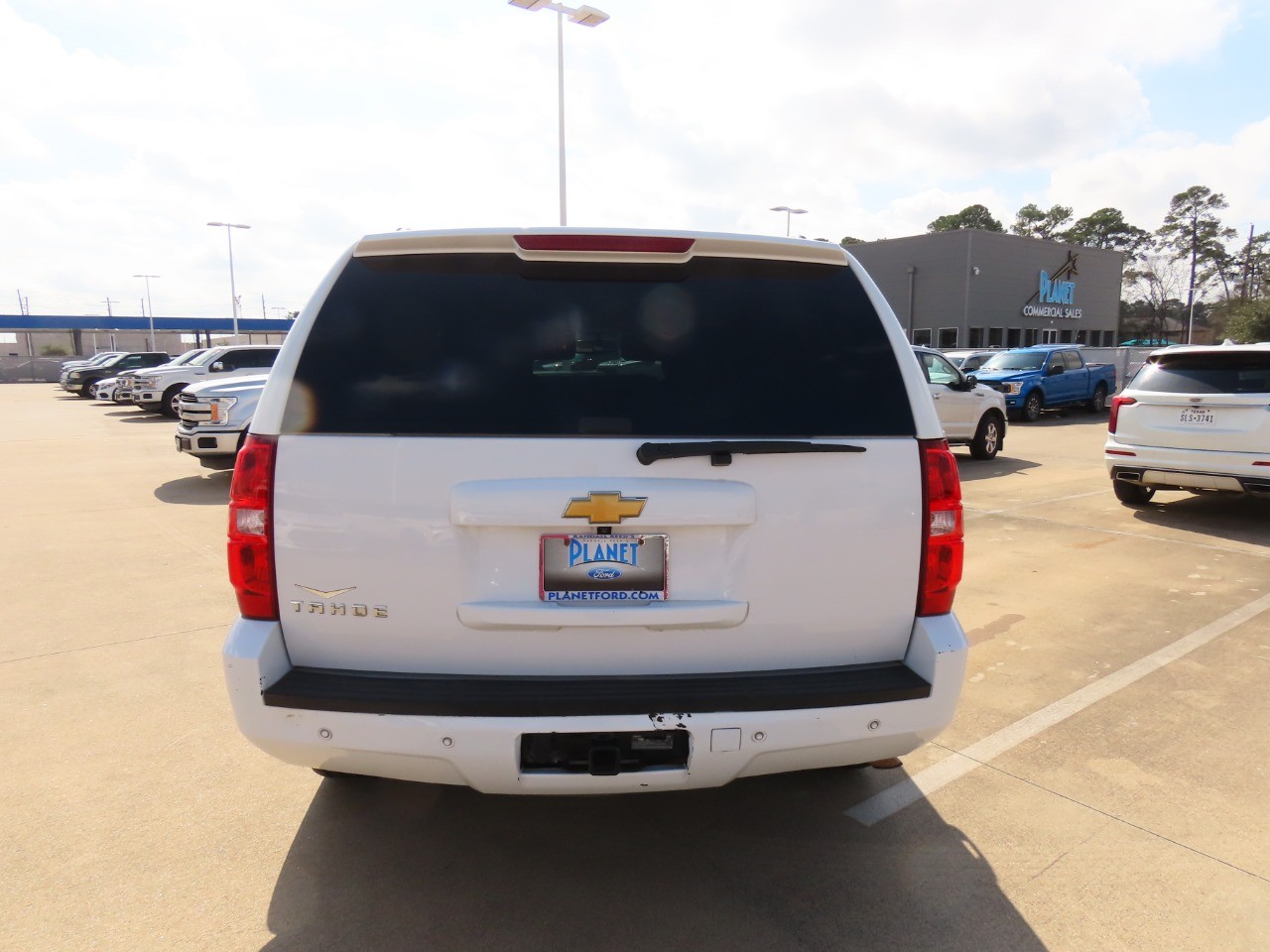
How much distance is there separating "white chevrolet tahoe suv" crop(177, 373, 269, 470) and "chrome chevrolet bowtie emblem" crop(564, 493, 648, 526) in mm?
9163

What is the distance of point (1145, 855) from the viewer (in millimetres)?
2770

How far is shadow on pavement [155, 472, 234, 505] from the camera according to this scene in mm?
9453

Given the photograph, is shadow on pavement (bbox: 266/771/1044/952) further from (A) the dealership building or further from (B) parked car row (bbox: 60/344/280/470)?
(A) the dealership building

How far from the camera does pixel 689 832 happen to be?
291cm

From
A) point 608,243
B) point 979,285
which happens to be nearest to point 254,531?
point 608,243

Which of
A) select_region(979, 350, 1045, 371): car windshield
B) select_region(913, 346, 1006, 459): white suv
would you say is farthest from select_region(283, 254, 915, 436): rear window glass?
select_region(979, 350, 1045, 371): car windshield

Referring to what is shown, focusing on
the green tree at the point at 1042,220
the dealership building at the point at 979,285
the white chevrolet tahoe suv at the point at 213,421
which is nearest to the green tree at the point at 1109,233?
the green tree at the point at 1042,220

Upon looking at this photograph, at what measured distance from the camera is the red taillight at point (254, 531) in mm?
2297

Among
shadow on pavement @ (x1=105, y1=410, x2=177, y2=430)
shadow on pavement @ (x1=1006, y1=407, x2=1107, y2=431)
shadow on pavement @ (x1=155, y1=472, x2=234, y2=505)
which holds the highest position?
shadow on pavement @ (x1=105, y1=410, x2=177, y2=430)

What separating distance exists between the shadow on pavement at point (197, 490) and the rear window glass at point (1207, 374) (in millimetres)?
9697

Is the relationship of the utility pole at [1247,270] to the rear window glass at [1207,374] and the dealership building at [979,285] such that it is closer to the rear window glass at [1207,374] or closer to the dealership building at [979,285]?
the dealership building at [979,285]

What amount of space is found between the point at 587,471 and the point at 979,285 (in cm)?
4200

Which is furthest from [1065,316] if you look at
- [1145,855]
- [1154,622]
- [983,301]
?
[1145,855]

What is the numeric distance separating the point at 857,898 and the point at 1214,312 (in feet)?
296
